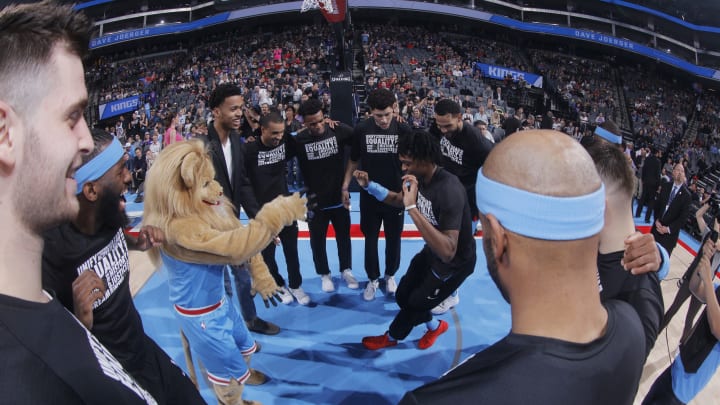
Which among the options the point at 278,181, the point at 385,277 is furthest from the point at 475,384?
the point at 385,277

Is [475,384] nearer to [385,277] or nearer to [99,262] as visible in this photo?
[99,262]

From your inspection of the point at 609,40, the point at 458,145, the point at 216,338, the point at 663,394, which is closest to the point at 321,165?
the point at 458,145

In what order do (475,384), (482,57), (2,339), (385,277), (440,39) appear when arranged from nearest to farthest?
(2,339)
(475,384)
(385,277)
(482,57)
(440,39)

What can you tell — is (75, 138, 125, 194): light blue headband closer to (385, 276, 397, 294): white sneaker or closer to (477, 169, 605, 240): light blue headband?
(477, 169, 605, 240): light blue headband

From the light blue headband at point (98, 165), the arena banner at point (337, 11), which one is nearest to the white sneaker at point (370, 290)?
the light blue headband at point (98, 165)

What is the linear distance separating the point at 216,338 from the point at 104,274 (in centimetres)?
86

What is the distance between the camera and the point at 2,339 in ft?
2.82

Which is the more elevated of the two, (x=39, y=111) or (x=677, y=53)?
(x=39, y=111)

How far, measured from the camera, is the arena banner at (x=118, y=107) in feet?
59.6

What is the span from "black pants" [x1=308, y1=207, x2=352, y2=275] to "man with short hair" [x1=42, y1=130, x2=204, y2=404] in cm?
251

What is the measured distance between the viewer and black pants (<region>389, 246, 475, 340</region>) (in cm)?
341

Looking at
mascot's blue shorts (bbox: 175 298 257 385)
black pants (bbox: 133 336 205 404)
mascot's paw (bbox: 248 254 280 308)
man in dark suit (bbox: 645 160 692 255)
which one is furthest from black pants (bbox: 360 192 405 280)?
man in dark suit (bbox: 645 160 692 255)

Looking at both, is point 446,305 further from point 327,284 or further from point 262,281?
point 262,281

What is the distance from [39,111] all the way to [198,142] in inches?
65.8
